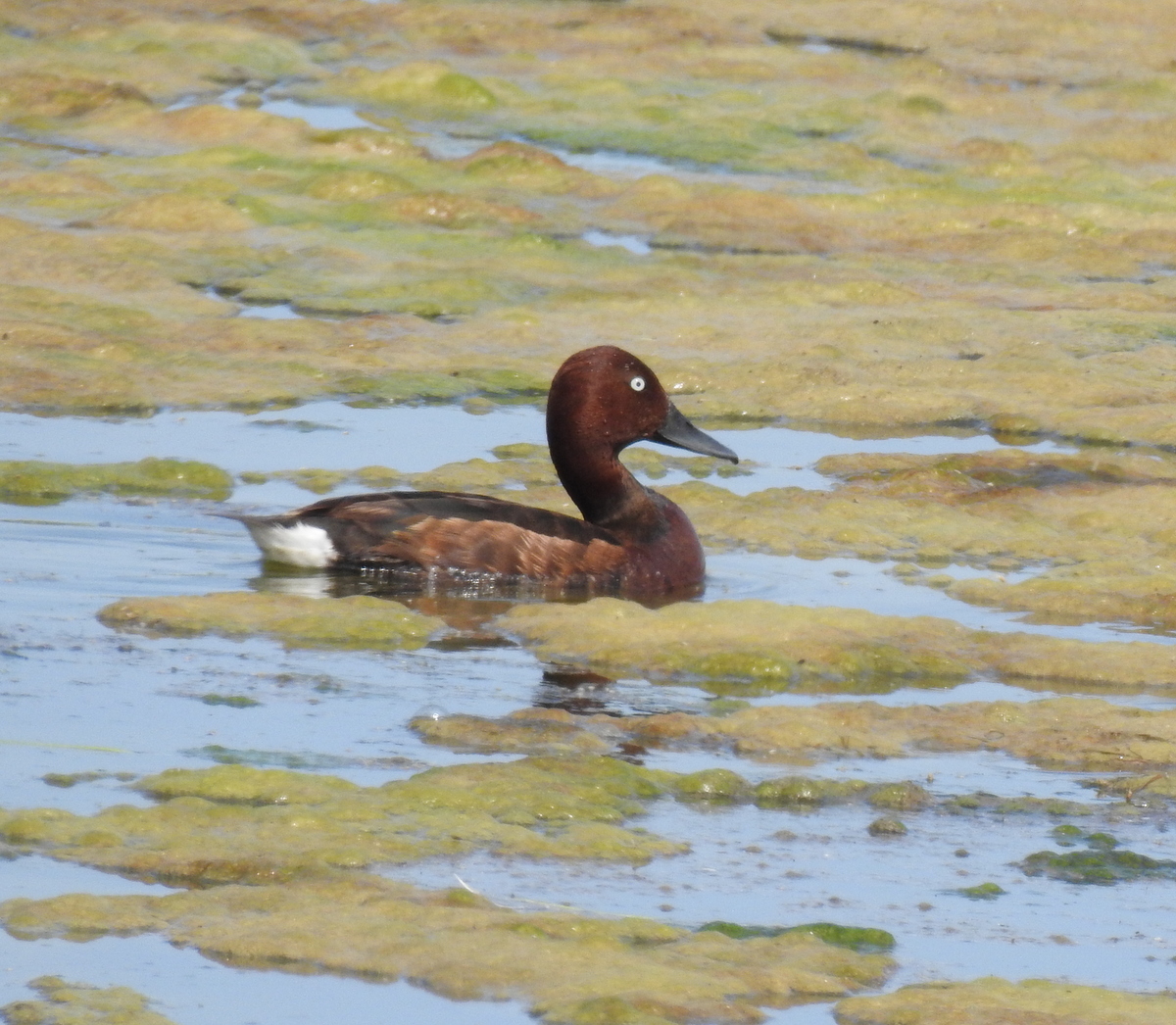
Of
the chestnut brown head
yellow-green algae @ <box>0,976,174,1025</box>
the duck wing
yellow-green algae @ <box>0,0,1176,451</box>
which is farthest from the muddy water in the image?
yellow-green algae @ <box>0,0,1176,451</box>

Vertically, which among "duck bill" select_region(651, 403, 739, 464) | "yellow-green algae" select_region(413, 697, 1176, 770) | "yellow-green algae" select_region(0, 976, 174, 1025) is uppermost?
"duck bill" select_region(651, 403, 739, 464)

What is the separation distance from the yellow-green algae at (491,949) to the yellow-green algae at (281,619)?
2437 mm

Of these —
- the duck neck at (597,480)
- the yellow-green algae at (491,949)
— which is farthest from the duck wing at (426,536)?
the yellow-green algae at (491,949)

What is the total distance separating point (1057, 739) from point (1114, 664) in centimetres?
88

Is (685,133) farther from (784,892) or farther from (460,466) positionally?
(784,892)

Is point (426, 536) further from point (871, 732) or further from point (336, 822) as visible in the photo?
point (336, 822)

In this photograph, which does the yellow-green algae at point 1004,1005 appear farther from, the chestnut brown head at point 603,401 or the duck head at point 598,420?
the chestnut brown head at point 603,401

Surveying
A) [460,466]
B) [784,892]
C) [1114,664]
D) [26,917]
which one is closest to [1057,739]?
[1114,664]

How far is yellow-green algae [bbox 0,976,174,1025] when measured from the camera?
14.3ft

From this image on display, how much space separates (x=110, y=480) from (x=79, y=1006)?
16.5ft

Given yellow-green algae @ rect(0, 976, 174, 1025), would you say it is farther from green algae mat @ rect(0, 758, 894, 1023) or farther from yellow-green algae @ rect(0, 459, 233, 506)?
yellow-green algae @ rect(0, 459, 233, 506)

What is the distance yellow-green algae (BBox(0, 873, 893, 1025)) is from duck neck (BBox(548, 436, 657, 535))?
12.9 feet

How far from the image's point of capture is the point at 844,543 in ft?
29.8

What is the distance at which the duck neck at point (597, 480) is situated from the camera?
8930mm
